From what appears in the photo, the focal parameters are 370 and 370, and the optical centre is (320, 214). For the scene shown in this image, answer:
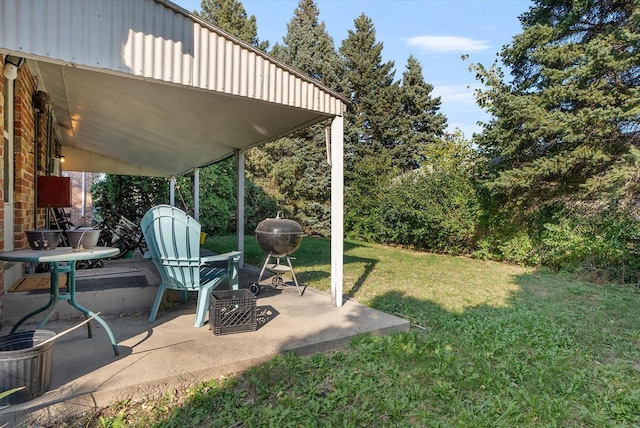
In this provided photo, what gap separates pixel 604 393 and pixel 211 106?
4.29 m

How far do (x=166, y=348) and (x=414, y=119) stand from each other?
18.6m

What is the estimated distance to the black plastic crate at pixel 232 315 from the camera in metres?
3.10

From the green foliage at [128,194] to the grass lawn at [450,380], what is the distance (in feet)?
28.5

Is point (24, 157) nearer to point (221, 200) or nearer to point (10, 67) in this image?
point (10, 67)

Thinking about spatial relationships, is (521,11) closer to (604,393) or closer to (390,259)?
(390,259)

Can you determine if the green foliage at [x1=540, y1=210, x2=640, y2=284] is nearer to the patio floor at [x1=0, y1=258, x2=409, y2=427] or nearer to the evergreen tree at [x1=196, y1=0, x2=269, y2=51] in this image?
the patio floor at [x1=0, y1=258, x2=409, y2=427]

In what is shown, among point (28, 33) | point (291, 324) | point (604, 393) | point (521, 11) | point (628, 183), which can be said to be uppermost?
point (521, 11)

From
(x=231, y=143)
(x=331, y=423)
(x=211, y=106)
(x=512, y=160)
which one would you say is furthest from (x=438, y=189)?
(x=331, y=423)

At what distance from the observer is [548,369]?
2906mm

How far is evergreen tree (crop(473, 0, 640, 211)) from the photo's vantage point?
621 centimetres

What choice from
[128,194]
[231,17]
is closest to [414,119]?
[231,17]

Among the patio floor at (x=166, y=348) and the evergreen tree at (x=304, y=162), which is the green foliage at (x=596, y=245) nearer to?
the patio floor at (x=166, y=348)

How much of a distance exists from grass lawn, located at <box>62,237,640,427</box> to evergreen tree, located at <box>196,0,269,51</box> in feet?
57.6

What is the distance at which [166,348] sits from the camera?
2805mm
